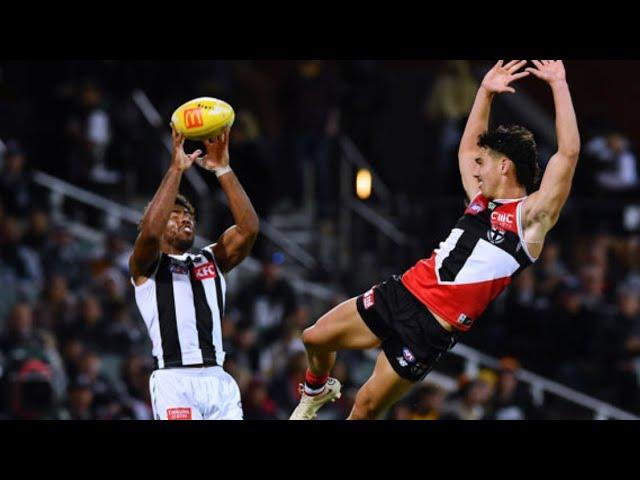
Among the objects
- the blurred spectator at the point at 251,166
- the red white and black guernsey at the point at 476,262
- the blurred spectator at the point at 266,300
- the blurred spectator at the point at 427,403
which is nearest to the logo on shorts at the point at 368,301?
the red white and black guernsey at the point at 476,262

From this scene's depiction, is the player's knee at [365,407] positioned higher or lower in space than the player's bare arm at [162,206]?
lower

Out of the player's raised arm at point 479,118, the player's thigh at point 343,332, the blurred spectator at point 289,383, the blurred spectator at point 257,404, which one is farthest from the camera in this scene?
the blurred spectator at point 289,383

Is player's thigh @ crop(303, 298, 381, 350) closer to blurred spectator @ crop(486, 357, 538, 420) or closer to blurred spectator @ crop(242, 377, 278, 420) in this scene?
blurred spectator @ crop(242, 377, 278, 420)

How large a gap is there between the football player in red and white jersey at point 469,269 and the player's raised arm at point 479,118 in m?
0.01

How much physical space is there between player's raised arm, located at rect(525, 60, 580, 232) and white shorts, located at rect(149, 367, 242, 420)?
2.16 meters

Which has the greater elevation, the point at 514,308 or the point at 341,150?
the point at 341,150

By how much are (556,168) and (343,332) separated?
1.72 meters

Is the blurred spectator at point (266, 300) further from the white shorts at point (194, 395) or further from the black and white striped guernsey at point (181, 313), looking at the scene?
the white shorts at point (194, 395)

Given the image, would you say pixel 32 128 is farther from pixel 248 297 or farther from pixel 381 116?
pixel 381 116

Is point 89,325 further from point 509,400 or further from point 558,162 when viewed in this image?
point 558,162

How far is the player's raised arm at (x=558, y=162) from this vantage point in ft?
27.3

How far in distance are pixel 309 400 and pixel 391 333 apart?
0.97 m

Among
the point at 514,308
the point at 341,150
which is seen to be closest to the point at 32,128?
the point at 341,150
